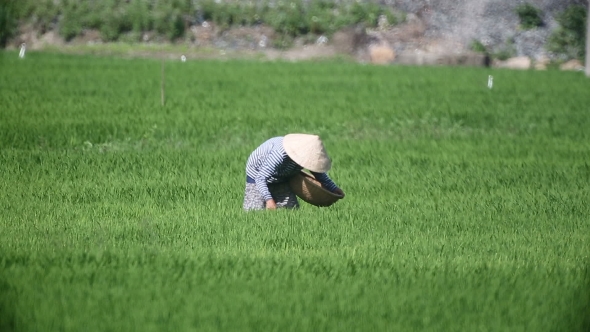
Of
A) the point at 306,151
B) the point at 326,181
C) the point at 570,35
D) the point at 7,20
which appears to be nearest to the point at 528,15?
the point at 570,35

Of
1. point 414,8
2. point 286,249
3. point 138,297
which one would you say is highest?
point 138,297

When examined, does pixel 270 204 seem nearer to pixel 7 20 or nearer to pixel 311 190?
pixel 311 190

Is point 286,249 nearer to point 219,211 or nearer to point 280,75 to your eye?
point 219,211

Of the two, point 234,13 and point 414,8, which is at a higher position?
point 414,8

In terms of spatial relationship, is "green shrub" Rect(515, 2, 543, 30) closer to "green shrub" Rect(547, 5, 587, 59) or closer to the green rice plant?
"green shrub" Rect(547, 5, 587, 59)

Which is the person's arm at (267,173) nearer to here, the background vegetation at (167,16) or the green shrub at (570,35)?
the green shrub at (570,35)

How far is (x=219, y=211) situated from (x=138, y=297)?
260 cm

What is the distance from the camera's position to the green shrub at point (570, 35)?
23.7 meters

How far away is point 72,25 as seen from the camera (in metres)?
29.1

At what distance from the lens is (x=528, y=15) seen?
766 inches

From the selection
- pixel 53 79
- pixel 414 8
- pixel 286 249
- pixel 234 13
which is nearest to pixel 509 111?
pixel 414 8

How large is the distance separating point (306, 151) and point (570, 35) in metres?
19.8

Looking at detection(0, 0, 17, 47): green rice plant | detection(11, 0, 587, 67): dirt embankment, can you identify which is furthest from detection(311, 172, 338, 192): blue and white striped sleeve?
detection(0, 0, 17, 47): green rice plant

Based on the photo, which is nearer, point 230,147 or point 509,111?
point 230,147
